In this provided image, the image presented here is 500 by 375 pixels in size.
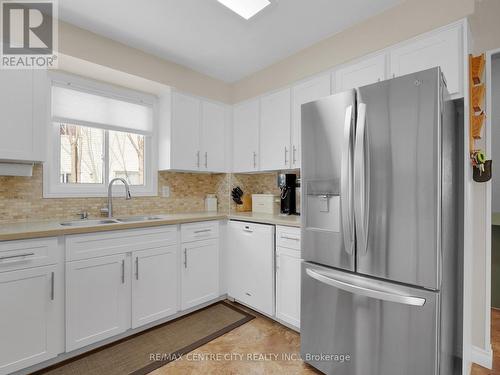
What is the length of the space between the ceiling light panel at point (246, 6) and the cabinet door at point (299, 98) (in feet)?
2.69

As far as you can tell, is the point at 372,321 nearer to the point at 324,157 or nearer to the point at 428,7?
the point at 324,157

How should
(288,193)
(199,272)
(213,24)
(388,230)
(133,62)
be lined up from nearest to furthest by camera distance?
(388,230) < (213,24) < (133,62) < (199,272) < (288,193)

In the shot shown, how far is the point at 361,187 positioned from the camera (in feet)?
4.83

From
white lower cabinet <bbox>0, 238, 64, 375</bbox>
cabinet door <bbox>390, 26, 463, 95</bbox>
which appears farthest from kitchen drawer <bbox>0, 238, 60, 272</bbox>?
cabinet door <bbox>390, 26, 463, 95</bbox>

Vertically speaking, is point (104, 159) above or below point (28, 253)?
above

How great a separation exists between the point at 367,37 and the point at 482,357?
252 cm

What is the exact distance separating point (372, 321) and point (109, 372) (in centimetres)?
172

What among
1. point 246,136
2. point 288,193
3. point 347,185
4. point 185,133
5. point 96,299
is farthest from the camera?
point 246,136

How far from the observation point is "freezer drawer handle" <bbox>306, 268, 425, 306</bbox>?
4.32 feet

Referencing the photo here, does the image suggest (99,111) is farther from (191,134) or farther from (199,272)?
(199,272)

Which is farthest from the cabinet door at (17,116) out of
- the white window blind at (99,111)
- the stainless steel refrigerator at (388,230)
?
the stainless steel refrigerator at (388,230)

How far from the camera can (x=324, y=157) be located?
1.70m

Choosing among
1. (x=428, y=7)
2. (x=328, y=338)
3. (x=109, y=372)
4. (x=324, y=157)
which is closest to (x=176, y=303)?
(x=109, y=372)

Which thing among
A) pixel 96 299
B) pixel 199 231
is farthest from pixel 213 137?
pixel 96 299
